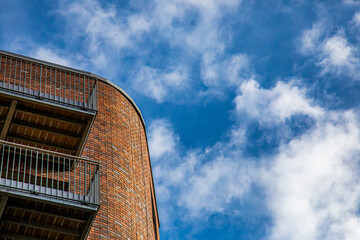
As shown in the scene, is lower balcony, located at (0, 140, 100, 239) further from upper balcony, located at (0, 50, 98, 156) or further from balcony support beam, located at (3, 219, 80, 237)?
upper balcony, located at (0, 50, 98, 156)

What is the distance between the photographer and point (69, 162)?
12648 mm

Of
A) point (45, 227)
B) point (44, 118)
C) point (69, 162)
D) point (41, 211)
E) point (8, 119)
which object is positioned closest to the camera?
point (41, 211)

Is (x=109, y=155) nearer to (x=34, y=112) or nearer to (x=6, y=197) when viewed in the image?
(x=34, y=112)

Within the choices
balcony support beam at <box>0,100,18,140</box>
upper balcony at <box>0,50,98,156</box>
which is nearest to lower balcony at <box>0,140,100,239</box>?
balcony support beam at <box>0,100,18,140</box>

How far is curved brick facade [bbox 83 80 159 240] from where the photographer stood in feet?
48.5

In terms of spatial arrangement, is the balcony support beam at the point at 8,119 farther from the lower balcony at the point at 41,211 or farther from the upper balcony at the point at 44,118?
the lower balcony at the point at 41,211

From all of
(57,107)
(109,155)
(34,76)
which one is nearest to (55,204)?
(57,107)

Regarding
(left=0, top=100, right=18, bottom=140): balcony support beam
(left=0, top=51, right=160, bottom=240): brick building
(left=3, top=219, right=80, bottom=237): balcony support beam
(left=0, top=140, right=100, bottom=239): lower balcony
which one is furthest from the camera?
(left=0, top=100, right=18, bottom=140): balcony support beam

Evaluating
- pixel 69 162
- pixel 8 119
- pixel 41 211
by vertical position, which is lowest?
pixel 41 211

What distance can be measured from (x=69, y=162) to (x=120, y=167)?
153 inches

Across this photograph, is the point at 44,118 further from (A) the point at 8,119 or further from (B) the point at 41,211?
(B) the point at 41,211

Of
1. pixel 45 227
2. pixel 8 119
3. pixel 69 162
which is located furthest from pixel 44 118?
pixel 45 227

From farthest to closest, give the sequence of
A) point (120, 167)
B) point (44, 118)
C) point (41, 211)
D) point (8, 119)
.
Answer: point (120, 167) < point (44, 118) < point (8, 119) < point (41, 211)

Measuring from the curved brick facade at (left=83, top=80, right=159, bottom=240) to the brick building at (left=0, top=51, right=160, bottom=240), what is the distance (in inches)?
1.3
